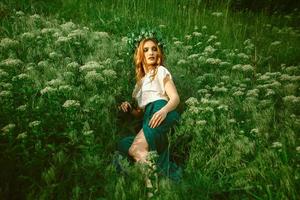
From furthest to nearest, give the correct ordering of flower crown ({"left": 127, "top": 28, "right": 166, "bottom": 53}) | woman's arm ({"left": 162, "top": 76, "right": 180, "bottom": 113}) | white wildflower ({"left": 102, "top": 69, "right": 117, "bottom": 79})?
flower crown ({"left": 127, "top": 28, "right": 166, "bottom": 53}), white wildflower ({"left": 102, "top": 69, "right": 117, "bottom": 79}), woman's arm ({"left": 162, "top": 76, "right": 180, "bottom": 113})

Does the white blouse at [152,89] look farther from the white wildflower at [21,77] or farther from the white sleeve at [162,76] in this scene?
the white wildflower at [21,77]

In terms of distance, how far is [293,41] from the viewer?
6.63m

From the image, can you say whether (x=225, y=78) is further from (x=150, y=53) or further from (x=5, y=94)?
(x=5, y=94)

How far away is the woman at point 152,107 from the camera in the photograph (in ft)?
13.4

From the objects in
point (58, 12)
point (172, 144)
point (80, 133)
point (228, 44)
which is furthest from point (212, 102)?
point (58, 12)

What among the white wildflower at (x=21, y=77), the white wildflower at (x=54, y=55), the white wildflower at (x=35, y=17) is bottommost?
the white wildflower at (x=21, y=77)

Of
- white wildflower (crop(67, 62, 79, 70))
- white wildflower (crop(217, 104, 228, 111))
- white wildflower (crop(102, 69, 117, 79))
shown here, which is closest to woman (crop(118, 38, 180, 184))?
white wildflower (crop(102, 69, 117, 79))

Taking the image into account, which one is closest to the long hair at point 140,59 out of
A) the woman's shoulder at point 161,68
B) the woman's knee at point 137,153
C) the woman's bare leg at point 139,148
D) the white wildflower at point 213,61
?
the woman's shoulder at point 161,68

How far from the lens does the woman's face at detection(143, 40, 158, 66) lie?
15.8ft

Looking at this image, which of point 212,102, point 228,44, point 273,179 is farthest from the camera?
point 228,44

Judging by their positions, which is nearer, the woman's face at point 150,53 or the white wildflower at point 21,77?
the white wildflower at point 21,77

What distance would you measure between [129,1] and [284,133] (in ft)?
13.9

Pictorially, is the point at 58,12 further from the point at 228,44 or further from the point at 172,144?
the point at 172,144

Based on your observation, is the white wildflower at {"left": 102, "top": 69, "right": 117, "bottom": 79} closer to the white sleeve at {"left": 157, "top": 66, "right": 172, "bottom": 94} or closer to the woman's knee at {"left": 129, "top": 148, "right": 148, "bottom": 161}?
the white sleeve at {"left": 157, "top": 66, "right": 172, "bottom": 94}
